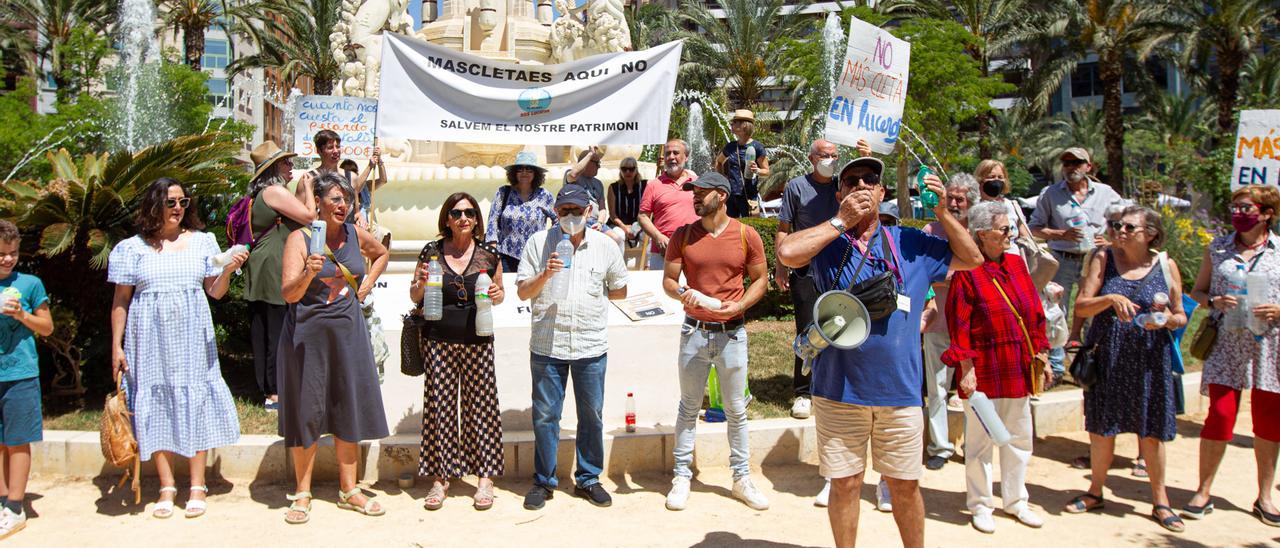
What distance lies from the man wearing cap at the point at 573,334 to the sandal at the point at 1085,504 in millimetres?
2716

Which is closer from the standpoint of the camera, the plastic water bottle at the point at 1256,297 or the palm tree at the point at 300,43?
the plastic water bottle at the point at 1256,297

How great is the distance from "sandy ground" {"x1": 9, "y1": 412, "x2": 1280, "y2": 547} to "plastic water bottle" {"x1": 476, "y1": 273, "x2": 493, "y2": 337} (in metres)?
1.06

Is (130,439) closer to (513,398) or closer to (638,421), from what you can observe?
(513,398)

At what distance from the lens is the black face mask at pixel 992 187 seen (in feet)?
19.9

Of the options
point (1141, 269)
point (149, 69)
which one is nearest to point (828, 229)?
point (1141, 269)

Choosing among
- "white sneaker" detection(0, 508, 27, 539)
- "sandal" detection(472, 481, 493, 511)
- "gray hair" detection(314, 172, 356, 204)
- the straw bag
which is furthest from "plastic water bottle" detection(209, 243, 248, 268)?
"sandal" detection(472, 481, 493, 511)

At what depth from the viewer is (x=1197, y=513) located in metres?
5.33

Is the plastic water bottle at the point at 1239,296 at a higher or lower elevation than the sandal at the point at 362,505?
higher

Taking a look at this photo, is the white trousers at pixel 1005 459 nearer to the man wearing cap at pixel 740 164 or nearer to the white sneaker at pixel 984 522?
the white sneaker at pixel 984 522

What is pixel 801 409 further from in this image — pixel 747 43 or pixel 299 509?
pixel 747 43

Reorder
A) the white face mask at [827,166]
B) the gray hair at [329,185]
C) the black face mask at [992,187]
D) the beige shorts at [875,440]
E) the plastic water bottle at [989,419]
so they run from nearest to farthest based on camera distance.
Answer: the beige shorts at [875,440]
the plastic water bottle at [989,419]
the gray hair at [329,185]
the white face mask at [827,166]
the black face mask at [992,187]

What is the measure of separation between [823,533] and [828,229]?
1.92m

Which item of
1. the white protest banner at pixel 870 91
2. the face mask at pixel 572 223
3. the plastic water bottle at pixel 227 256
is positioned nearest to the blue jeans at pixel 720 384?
the face mask at pixel 572 223

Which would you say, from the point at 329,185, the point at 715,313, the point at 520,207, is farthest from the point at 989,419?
the point at 329,185
